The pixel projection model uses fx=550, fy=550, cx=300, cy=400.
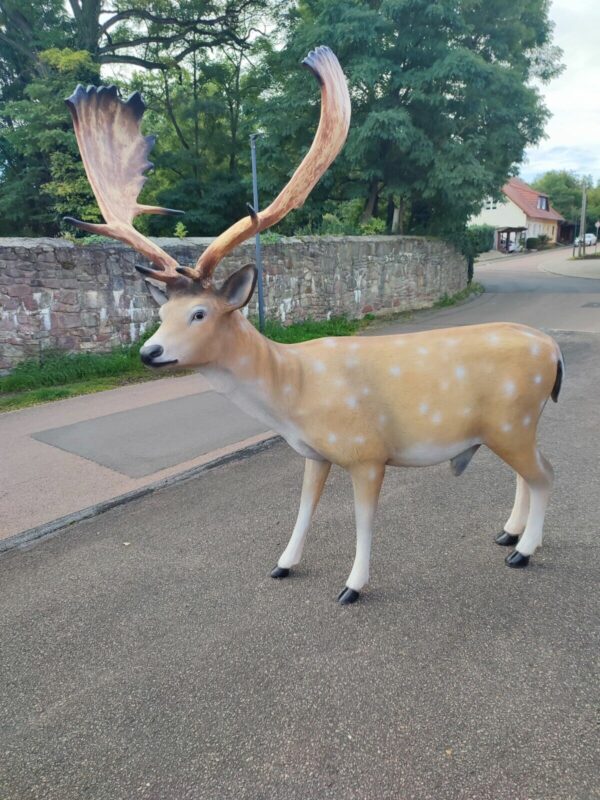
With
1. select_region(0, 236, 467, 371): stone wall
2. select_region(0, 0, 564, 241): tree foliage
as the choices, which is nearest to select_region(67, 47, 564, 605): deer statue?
select_region(0, 236, 467, 371): stone wall

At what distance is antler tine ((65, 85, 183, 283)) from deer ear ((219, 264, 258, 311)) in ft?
2.69

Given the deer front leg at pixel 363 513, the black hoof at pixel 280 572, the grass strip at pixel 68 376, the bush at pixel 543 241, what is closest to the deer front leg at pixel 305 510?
the black hoof at pixel 280 572

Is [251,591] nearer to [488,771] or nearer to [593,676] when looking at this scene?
[488,771]

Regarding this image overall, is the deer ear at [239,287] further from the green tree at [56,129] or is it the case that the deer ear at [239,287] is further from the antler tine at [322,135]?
the green tree at [56,129]

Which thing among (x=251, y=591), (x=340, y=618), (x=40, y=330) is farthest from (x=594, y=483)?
(x=40, y=330)

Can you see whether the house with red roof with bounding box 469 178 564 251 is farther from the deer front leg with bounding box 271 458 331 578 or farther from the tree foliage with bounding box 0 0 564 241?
the deer front leg with bounding box 271 458 331 578

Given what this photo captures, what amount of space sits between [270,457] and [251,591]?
2398 millimetres

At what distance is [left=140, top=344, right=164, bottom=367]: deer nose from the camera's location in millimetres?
2555

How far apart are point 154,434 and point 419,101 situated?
503 inches

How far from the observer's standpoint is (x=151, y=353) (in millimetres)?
2557

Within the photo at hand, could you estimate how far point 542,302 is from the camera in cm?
1661

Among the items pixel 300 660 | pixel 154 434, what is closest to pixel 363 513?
pixel 300 660

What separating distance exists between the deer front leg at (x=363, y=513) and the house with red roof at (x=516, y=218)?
49.0 meters

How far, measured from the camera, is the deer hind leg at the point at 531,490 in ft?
10.6
